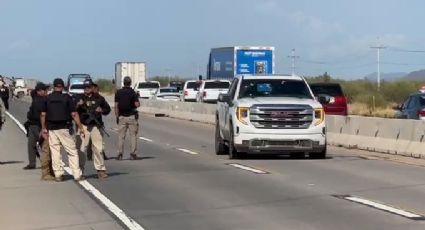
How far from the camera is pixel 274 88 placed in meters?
20.2

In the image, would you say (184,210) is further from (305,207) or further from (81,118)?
(81,118)

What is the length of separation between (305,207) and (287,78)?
350 inches

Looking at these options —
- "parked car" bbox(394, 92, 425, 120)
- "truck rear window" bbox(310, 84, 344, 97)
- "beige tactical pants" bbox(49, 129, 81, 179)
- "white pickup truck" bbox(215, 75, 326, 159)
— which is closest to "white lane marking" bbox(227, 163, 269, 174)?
"white pickup truck" bbox(215, 75, 326, 159)

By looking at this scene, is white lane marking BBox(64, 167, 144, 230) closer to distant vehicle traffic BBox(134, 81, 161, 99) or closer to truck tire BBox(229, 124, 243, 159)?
truck tire BBox(229, 124, 243, 159)

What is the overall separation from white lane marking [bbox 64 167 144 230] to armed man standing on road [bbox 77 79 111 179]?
64 cm

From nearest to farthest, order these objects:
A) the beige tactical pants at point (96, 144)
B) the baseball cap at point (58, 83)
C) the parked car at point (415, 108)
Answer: the baseball cap at point (58, 83) → the beige tactical pants at point (96, 144) → the parked car at point (415, 108)

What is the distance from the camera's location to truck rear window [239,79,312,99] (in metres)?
20.1

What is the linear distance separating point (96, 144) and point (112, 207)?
4202 mm

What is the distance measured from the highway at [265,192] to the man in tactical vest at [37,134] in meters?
0.87

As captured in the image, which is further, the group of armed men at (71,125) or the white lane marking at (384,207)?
the group of armed men at (71,125)

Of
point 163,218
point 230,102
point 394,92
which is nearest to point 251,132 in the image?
point 230,102

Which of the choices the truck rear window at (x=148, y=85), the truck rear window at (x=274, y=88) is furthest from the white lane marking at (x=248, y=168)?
the truck rear window at (x=148, y=85)

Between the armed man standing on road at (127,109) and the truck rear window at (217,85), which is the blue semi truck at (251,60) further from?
the armed man standing on road at (127,109)

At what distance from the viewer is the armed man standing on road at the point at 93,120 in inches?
620
